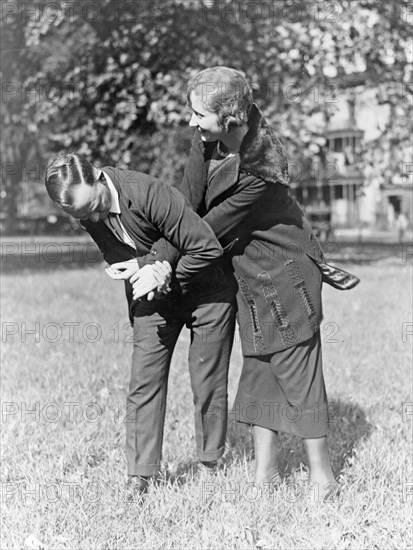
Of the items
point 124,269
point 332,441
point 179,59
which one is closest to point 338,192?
point 179,59

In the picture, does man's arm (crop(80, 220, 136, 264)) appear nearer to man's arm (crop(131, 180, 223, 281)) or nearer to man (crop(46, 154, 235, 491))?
man (crop(46, 154, 235, 491))

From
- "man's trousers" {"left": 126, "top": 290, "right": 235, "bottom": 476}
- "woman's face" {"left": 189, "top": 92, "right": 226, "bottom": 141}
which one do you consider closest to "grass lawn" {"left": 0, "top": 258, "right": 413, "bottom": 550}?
"man's trousers" {"left": 126, "top": 290, "right": 235, "bottom": 476}

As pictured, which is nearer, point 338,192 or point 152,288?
point 152,288

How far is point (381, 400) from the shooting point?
16.4 ft

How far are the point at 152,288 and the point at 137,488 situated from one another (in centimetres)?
107

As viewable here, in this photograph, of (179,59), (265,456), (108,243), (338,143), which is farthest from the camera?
(338,143)

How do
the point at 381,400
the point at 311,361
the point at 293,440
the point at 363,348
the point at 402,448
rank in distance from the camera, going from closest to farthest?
the point at 311,361 < the point at 402,448 < the point at 293,440 < the point at 381,400 < the point at 363,348

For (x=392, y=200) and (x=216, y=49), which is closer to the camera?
(x=216, y=49)

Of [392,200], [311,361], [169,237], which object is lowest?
[392,200]

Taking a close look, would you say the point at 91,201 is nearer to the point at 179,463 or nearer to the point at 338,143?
the point at 179,463

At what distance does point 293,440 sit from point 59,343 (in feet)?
11.0

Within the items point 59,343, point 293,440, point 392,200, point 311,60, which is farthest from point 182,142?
point 392,200

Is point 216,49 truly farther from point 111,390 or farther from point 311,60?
point 111,390

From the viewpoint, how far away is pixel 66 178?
2.80 meters
